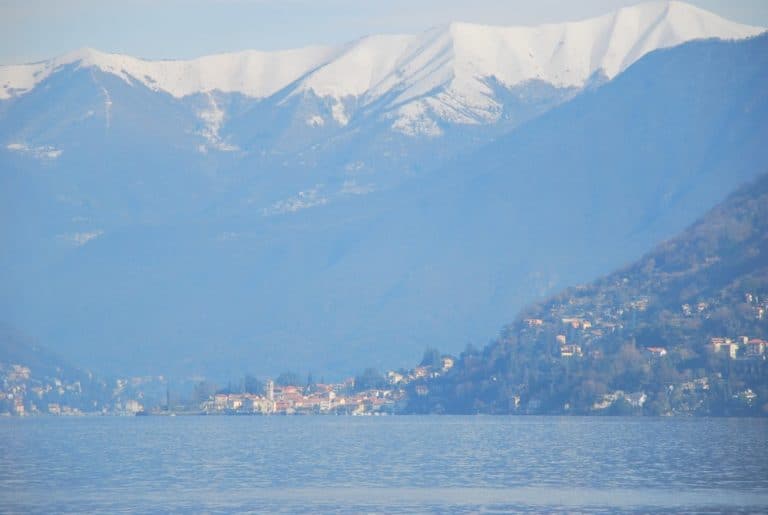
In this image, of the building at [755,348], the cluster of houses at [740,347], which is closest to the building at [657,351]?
the cluster of houses at [740,347]

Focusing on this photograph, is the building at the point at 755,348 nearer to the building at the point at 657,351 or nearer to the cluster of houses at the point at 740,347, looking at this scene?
the cluster of houses at the point at 740,347

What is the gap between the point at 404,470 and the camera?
112 m

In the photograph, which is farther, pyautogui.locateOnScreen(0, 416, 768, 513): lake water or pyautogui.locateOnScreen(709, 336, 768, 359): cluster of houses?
pyautogui.locateOnScreen(709, 336, 768, 359): cluster of houses

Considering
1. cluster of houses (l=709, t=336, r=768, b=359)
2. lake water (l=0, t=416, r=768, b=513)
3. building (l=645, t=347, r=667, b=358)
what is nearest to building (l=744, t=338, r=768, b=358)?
cluster of houses (l=709, t=336, r=768, b=359)

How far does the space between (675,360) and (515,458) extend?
6110cm

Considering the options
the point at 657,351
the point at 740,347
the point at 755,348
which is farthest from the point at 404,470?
the point at 657,351

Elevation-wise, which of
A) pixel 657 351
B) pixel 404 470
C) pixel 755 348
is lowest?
pixel 404 470

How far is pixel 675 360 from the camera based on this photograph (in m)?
179

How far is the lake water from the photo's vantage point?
94000mm

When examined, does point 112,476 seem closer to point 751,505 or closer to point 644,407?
point 751,505

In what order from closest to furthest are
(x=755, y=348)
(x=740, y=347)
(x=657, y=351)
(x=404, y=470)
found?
(x=404, y=470), (x=755, y=348), (x=740, y=347), (x=657, y=351)

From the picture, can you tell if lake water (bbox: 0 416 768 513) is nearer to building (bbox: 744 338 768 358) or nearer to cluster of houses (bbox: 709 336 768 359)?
building (bbox: 744 338 768 358)

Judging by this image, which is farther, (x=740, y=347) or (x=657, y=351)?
(x=657, y=351)

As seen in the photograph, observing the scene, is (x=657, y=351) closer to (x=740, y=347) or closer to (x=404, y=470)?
(x=740, y=347)
